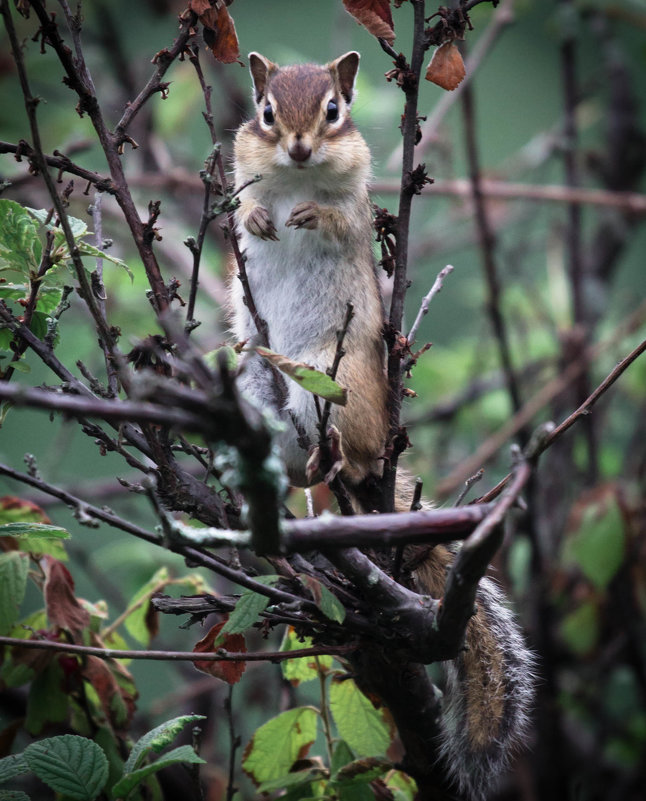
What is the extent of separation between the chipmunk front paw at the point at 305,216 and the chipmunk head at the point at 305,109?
77 mm

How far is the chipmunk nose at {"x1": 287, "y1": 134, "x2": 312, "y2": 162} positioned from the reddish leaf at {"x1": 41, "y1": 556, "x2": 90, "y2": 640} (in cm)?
83

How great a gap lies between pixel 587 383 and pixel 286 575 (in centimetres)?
195

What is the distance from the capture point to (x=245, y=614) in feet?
3.21

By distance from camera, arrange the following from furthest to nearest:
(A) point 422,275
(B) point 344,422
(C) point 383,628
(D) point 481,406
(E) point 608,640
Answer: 1. (A) point 422,275
2. (D) point 481,406
3. (E) point 608,640
4. (B) point 344,422
5. (C) point 383,628

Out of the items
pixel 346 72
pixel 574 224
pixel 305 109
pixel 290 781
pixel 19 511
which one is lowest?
pixel 290 781

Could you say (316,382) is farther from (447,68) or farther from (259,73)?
(259,73)

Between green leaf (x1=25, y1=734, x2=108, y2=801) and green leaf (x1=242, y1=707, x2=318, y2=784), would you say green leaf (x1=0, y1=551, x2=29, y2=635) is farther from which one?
green leaf (x1=242, y1=707, x2=318, y2=784)

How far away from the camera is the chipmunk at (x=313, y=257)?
60.9 inches

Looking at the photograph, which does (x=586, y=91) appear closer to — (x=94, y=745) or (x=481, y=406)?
(x=481, y=406)

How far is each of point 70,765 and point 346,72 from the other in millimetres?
1325

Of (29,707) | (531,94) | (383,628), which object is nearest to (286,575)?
(383,628)

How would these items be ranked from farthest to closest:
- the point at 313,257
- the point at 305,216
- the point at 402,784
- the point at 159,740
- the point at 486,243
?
the point at 486,243 → the point at 313,257 → the point at 305,216 → the point at 402,784 → the point at 159,740

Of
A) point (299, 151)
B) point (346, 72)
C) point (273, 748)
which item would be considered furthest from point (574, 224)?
point (273, 748)

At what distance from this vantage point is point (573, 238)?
2871 millimetres
